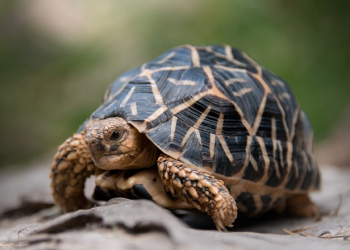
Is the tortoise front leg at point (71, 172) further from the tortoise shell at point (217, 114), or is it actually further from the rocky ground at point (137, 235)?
the rocky ground at point (137, 235)

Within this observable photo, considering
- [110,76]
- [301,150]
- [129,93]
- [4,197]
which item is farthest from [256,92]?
[110,76]

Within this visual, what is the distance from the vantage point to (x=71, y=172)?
10.7 ft

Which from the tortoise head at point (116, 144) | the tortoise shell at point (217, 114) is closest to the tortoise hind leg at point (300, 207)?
the tortoise shell at point (217, 114)

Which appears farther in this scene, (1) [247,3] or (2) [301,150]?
(1) [247,3]

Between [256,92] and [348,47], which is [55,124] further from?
[256,92]

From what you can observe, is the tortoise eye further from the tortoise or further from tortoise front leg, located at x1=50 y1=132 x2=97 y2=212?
tortoise front leg, located at x1=50 y1=132 x2=97 y2=212

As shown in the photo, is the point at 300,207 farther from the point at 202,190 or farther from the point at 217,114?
the point at 202,190

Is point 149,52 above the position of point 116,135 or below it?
below

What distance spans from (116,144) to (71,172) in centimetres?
65

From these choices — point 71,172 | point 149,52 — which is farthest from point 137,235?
point 149,52

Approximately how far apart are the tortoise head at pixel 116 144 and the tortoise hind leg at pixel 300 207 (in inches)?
54.5

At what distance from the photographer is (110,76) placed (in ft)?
34.3

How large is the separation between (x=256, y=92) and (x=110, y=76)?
24.7 feet

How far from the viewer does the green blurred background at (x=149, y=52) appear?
9992 millimetres
